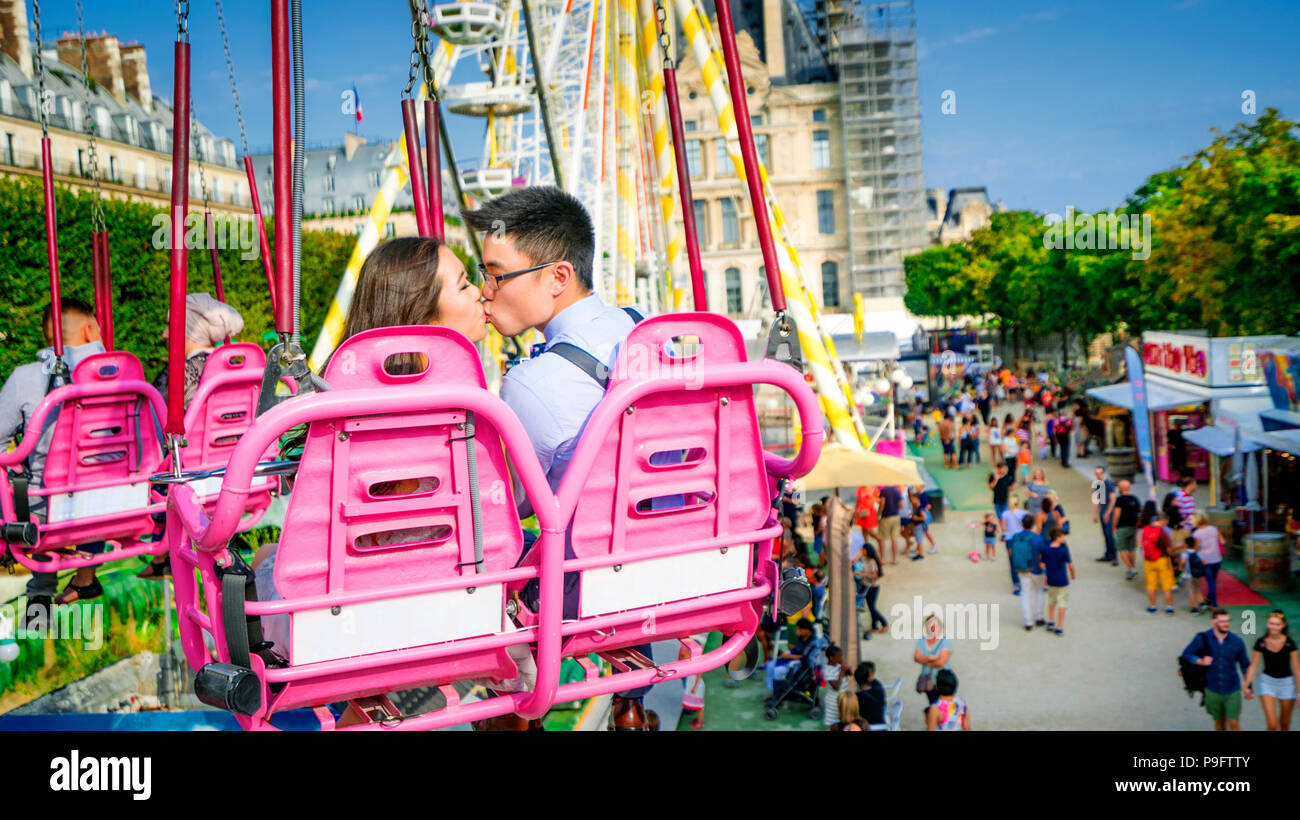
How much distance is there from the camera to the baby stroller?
42.9 feet

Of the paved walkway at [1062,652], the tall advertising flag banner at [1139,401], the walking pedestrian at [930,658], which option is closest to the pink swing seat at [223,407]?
the walking pedestrian at [930,658]

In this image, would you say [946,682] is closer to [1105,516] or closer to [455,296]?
[455,296]

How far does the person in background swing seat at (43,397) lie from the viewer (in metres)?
5.39

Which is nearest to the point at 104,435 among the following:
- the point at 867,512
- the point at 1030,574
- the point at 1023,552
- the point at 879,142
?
the point at 1030,574

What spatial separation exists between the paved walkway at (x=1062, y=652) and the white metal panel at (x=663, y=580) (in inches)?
351

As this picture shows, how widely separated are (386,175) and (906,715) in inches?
318

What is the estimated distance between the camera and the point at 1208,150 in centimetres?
2659

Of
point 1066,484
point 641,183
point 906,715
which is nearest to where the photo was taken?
point 906,715

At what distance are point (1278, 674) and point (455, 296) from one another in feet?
30.8

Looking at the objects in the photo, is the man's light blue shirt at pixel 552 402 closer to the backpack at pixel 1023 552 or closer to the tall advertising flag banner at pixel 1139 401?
the backpack at pixel 1023 552

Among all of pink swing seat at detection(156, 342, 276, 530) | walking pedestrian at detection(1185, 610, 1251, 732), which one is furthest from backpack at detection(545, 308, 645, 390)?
walking pedestrian at detection(1185, 610, 1251, 732)
